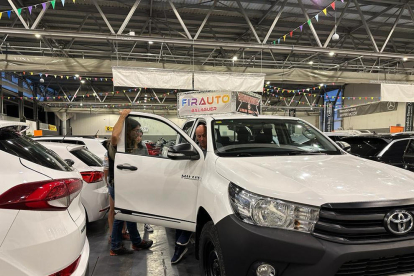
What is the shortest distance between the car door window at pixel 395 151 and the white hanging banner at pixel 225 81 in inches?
174

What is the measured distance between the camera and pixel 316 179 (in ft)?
6.25

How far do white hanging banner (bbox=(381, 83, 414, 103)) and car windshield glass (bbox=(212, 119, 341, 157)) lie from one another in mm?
7636

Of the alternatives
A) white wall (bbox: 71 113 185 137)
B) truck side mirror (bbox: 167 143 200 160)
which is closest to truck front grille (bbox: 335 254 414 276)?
truck side mirror (bbox: 167 143 200 160)

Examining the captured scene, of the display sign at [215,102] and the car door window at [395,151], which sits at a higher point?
the display sign at [215,102]

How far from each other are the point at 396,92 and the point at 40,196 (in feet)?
35.2

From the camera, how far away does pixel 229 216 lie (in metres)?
1.83

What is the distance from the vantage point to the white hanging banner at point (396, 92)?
922cm

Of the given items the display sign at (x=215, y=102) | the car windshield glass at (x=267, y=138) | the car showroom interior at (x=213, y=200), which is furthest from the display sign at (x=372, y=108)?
the car windshield glass at (x=267, y=138)

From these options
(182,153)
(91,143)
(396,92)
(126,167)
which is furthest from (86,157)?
(396,92)

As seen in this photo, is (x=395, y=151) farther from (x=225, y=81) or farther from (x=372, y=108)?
(x=372, y=108)

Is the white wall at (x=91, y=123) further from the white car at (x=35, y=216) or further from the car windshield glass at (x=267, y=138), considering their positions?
the white car at (x=35, y=216)

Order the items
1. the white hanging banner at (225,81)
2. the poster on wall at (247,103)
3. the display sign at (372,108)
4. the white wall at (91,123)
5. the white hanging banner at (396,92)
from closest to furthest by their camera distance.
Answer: the poster on wall at (247,103) < the white hanging banner at (225,81) < the white hanging banner at (396,92) < the display sign at (372,108) < the white wall at (91,123)

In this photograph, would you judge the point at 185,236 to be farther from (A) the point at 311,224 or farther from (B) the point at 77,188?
(A) the point at 311,224

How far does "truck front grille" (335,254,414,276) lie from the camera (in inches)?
62.4
